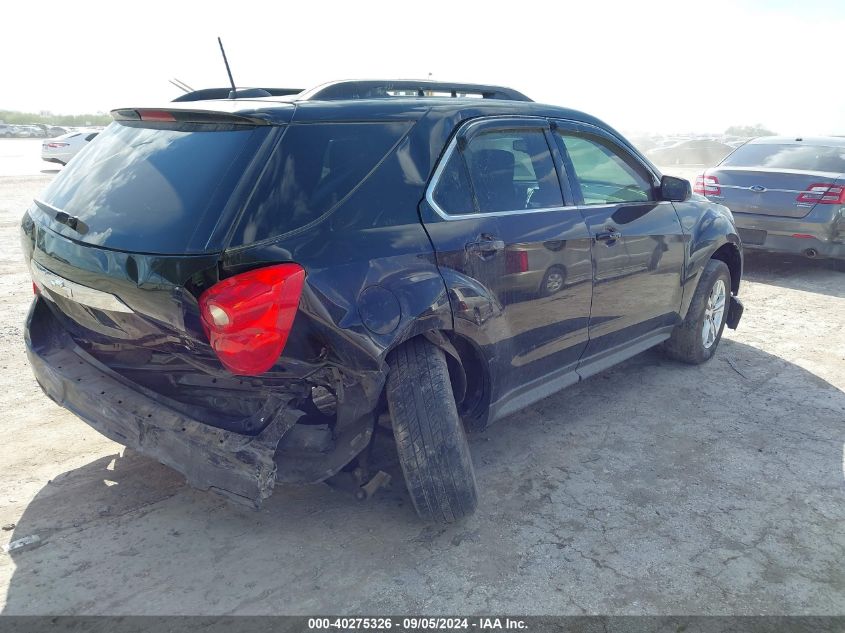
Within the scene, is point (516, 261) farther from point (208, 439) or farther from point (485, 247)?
point (208, 439)

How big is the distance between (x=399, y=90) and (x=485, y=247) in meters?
0.95

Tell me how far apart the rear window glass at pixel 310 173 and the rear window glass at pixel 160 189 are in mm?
108

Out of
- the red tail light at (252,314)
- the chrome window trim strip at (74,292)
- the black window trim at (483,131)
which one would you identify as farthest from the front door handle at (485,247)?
the chrome window trim strip at (74,292)

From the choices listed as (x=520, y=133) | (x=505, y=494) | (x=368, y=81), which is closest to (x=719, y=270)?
(x=520, y=133)

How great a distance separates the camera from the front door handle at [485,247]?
321 cm

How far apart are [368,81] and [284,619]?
7.60 ft

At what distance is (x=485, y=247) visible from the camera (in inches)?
128

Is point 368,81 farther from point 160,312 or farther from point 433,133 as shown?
point 160,312

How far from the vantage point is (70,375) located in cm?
304

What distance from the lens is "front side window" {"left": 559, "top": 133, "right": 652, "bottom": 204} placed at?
4012mm

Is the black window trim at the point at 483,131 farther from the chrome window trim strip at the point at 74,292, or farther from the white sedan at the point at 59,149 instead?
the white sedan at the point at 59,149

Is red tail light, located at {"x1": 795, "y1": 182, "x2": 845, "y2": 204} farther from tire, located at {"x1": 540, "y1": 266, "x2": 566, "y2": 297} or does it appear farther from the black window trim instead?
tire, located at {"x1": 540, "y1": 266, "x2": 566, "y2": 297}

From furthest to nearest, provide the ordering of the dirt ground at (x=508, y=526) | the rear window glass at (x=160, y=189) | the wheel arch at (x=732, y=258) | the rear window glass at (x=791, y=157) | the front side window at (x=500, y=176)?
1. the rear window glass at (x=791, y=157)
2. the wheel arch at (x=732, y=258)
3. the front side window at (x=500, y=176)
4. the dirt ground at (x=508, y=526)
5. the rear window glass at (x=160, y=189)

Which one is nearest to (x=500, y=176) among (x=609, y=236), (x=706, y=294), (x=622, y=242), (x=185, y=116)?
(x=609, y=236)
